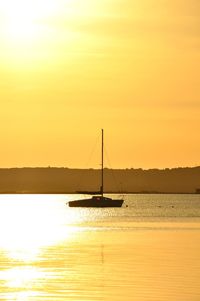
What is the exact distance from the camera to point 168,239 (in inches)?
3302

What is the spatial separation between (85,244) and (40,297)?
3516cm

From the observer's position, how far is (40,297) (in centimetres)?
4375

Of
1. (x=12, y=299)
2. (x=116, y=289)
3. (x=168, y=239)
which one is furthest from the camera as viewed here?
(x=168, y=239)

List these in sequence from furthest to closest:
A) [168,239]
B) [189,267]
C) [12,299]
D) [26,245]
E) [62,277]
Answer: [168,239]
[26,245]
[189,267]
[62,277]
[12,299]

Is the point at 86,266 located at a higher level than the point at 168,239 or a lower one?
lower

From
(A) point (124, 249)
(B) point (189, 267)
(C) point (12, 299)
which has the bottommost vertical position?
(C) point (12, 299)

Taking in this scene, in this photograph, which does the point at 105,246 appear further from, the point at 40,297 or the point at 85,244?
the point at 40,297

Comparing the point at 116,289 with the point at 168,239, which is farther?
the point at 168,239

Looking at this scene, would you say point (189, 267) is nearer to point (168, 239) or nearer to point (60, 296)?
point (60, 296)

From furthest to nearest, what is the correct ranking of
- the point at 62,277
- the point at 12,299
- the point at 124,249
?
the point at 124,249 < the point at 62,277 < the point at 12,299

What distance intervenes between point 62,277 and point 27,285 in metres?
3.43

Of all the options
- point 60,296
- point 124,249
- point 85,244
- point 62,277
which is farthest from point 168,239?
point 60,296

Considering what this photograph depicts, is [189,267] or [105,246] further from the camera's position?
[105,246]

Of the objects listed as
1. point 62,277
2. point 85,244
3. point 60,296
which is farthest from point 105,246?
point 60,296
